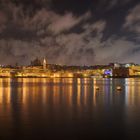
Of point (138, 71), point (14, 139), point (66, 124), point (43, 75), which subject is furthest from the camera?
point (138, 71)

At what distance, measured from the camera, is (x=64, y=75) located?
156125 mm

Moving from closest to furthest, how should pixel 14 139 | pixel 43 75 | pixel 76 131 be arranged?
1. pixel 14 139
2. pixel 76 131
3. pixel 43 75

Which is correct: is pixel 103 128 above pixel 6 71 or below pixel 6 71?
below

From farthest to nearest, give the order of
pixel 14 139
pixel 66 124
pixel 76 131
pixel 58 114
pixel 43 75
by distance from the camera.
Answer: pixel 43 75
pixel 58 114
pixel 66 124
pixel 76 131
pixel 14 139

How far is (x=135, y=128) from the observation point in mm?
11453

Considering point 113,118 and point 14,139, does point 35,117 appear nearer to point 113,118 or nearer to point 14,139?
point 113,118

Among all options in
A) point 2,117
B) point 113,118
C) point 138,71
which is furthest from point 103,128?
point 138,71

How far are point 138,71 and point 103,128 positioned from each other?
157 meters

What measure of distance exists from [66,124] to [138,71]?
156129 mm

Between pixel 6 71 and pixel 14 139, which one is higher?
pixel 6 71

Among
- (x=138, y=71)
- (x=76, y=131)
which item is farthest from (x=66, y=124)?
(x=138, y=71)

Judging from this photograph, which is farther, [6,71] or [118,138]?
[6,71]

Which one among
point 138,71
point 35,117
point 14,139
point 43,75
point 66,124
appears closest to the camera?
point 14,139

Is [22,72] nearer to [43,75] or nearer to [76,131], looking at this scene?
[43,75]
